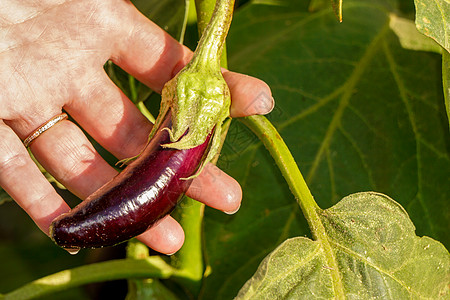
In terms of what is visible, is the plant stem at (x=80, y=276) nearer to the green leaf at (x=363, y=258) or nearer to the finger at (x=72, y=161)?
the finger at (x=72, y=161)

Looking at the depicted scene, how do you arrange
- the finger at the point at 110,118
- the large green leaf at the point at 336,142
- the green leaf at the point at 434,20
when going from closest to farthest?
the green leaf at the point at 434,20 < the finger at the point at 110,118 < the large green leaf at the point at 336,142

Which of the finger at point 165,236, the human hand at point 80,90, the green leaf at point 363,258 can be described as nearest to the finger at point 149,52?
the human hand at point 80,90

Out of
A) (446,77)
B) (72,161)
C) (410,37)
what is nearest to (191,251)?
(72,161)

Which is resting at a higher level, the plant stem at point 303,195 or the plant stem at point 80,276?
the plant stem at point 303,195

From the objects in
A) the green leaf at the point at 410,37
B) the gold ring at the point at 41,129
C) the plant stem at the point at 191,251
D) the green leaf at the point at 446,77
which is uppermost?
the green leaf at the point at 446,77

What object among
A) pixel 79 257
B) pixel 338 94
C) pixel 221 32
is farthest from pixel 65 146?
pixel 79 257

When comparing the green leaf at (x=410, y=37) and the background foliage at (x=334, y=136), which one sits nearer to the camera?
the background foliage at (x=334, y=136)

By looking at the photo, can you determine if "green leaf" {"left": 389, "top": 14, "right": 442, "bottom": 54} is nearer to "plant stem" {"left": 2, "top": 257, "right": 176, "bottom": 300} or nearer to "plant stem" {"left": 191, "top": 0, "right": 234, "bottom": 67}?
"plant stem" {"left": 191, "top": 0, "right": 234, "bottom": 67}
